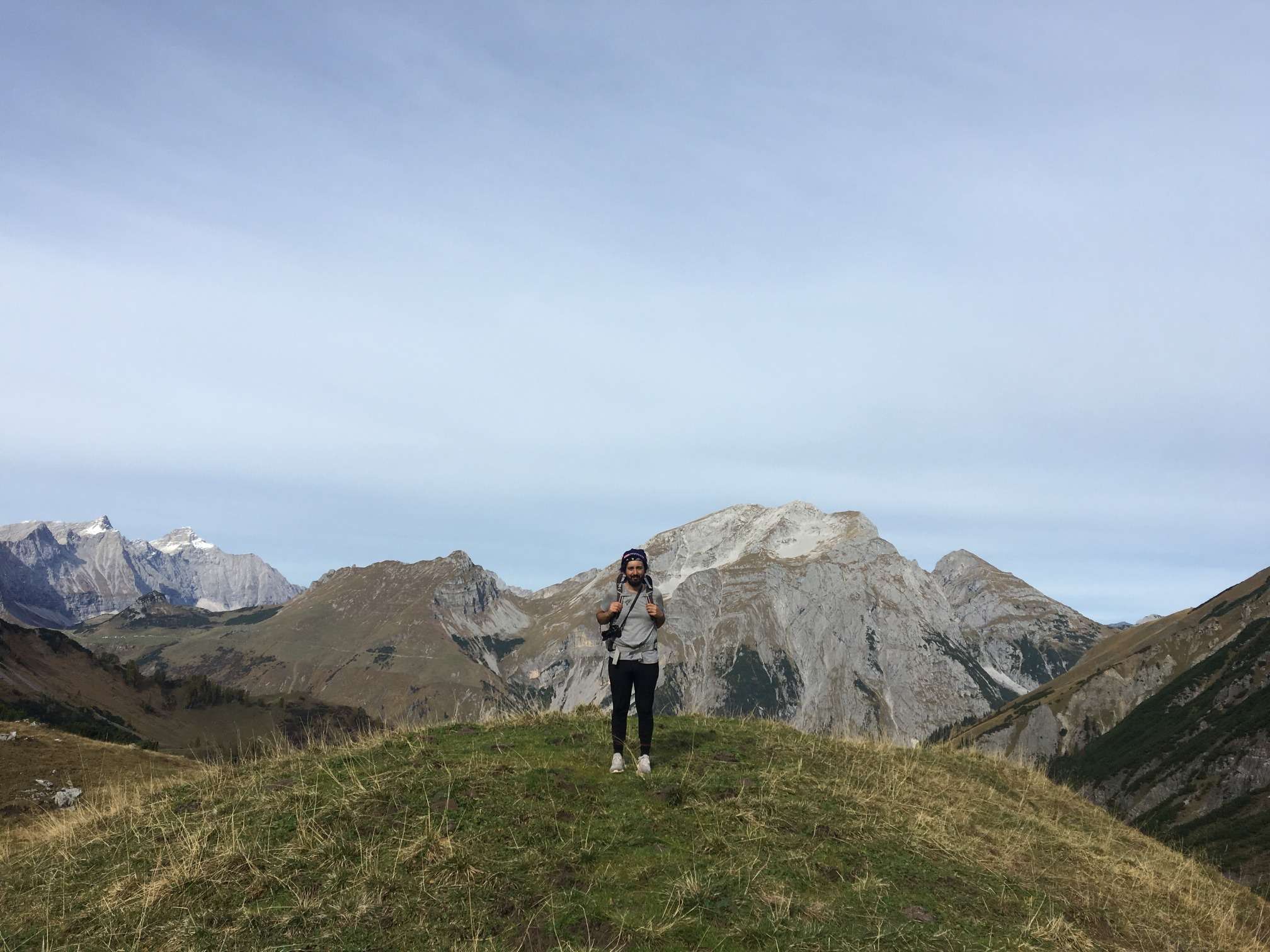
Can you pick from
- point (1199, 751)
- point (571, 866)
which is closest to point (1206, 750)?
point (1199, 751)

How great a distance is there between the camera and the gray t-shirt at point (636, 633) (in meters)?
13.6

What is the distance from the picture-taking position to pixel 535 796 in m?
11.7

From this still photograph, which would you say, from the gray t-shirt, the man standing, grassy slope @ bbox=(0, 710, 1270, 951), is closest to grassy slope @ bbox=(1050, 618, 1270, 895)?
grassy slope @ bbox=(0, 710, 1270, 951)

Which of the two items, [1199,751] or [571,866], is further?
[1199,751]

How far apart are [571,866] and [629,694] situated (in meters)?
4.23

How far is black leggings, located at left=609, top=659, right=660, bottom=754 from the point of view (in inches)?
531

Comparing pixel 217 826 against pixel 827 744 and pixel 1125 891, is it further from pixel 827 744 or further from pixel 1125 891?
pixel 1125 891

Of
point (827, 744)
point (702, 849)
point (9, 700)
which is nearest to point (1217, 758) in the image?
point (827, 744)

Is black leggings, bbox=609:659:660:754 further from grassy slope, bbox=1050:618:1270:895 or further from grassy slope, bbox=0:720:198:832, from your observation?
grassy slope, bbox=1050:618:1270:895

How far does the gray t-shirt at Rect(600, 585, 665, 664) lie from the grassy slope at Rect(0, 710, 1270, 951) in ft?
6.58

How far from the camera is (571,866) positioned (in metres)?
9.70

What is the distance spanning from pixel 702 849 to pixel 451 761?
4.99m

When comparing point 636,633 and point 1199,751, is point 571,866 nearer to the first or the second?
point 636,633

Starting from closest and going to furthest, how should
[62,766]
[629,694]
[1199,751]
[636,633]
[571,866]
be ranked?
[571,866] < [636,633] < [629,694] < [62,766] < [1199,751]
